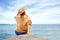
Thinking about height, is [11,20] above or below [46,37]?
above

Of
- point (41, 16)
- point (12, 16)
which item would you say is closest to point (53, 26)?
point (41, 16)

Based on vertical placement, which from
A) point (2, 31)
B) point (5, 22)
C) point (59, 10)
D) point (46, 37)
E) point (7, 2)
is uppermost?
point (7, 2)

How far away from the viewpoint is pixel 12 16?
173 cm

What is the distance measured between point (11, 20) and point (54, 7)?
1.90ft

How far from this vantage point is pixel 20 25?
1.72 meters

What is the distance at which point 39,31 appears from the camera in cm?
172

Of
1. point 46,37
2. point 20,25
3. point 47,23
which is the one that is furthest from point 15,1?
point 46,37

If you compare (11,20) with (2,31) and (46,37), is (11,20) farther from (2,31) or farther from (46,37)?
(46,37)

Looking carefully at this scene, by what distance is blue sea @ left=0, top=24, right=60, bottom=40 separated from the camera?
1.71 m

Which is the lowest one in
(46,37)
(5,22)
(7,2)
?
(46,37)

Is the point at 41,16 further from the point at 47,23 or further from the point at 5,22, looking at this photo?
the point at 5,22

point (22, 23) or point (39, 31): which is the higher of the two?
point (22, 23)

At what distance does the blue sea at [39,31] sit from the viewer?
1708 mm

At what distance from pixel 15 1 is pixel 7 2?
103 millimetres
